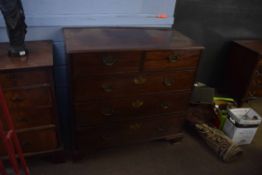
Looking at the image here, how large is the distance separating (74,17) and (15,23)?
1.51 feet

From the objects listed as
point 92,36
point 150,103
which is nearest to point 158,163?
point 150,103

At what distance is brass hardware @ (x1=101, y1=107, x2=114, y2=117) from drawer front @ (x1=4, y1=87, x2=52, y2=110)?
0.35 meters

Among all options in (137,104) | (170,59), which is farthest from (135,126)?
A: (170,59)

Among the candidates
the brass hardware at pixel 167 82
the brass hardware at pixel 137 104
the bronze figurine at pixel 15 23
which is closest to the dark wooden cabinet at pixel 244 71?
the brass hardware at pixel 167 82

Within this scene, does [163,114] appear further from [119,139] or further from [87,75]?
[87,75]

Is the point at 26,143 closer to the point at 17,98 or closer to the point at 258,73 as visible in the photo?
the point at 17,98

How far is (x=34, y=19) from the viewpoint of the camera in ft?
5.21

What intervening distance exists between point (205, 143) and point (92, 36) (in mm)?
1299

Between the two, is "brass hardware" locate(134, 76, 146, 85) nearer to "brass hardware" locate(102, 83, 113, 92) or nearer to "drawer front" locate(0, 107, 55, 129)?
"brass hardware" locate(102, 83, 113, 92)

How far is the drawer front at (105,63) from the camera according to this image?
53.1 inches

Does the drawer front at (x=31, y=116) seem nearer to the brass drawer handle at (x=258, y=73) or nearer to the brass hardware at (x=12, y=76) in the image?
the brass hardware at (x=12, y=76)

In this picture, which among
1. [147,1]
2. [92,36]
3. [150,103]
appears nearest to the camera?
[92,36]

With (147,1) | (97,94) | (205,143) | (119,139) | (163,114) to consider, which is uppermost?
(147,1)

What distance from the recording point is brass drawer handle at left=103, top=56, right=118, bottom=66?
1.39m
